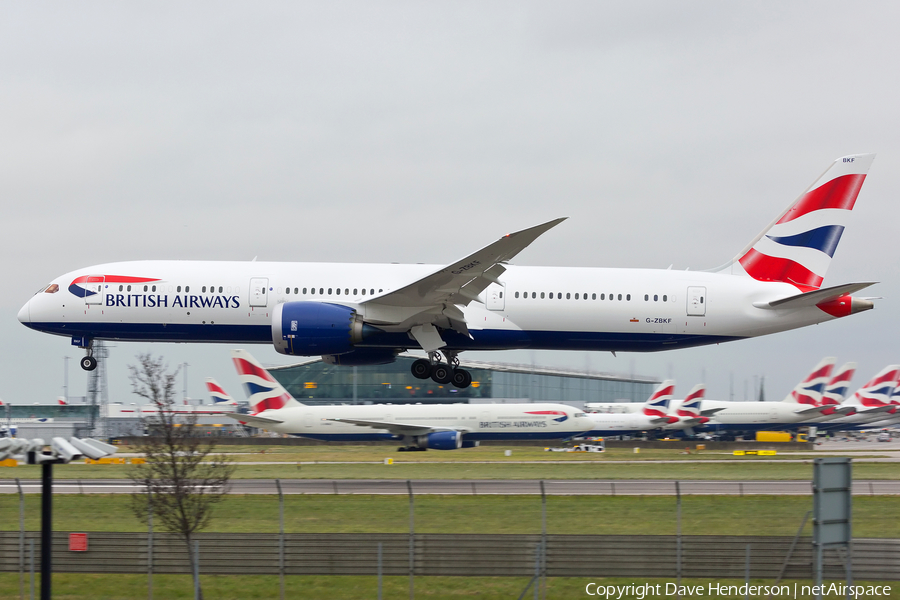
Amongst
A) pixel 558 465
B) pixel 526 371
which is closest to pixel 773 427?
pixel 526 371

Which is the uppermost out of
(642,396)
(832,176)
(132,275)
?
(832,176)

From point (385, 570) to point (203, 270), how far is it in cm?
1887

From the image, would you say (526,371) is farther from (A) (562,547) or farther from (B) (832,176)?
(A) (562,547)

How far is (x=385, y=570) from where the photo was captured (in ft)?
60.8

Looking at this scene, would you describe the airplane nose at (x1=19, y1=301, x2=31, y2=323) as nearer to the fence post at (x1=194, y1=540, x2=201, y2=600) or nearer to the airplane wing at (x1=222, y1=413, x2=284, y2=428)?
the airplane wing at (x1=222, y1=413, x2=284, y2=428)

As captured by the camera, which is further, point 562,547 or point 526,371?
point 526,371

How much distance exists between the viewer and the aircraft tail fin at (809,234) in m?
37.0

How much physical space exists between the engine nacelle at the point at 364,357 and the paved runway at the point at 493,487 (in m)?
4.73

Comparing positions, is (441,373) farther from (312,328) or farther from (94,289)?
(94,289)

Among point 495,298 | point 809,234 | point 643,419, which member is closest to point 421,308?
point 495,298

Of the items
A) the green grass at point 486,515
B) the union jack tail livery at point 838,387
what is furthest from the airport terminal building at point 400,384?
the green grass at point 486,515

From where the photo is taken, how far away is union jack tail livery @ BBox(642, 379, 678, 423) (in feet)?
207

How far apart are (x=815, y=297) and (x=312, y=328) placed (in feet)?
61.2

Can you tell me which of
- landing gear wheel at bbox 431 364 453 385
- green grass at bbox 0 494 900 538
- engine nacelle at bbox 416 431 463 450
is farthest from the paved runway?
engine nacelle at bbox 416 431 463 450
